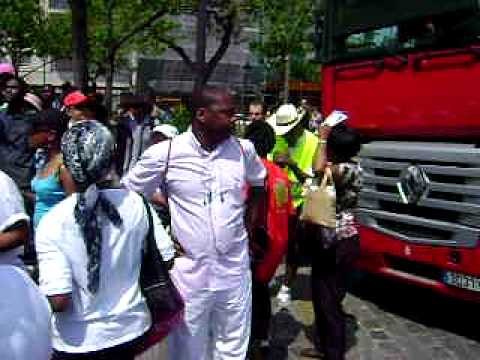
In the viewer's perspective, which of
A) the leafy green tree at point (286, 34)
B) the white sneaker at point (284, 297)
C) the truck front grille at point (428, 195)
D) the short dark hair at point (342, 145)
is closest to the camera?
the short dark hair at point (342, 145)

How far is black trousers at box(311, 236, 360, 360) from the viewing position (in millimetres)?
4957

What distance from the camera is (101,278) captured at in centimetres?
298

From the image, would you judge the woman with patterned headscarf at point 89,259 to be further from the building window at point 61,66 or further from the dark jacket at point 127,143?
the building window at point 61,66

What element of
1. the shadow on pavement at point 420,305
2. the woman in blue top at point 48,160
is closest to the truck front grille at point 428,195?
the shadow on pavement at point 420,305

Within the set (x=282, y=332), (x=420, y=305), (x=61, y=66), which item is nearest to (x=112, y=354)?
(x=282, y=332)

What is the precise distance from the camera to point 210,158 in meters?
3.92

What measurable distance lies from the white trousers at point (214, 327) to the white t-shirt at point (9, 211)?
42.2 inches

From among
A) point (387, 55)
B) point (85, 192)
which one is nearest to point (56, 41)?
point (387, 55)

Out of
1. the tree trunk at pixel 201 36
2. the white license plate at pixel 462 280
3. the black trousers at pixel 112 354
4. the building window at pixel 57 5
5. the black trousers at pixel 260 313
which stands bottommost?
the black trousers at pixel 260 313

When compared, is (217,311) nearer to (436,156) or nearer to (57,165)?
(57,165)

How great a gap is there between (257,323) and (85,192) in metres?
2.57

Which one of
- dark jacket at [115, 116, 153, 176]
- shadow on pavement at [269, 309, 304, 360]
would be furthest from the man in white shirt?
dark jacket at [115, 116, 153, 176]

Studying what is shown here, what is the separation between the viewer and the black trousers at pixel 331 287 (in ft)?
16.3

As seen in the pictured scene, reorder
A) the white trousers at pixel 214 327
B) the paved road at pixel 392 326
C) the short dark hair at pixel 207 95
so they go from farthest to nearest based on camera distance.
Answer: the paved road at pixel 392 326, the white trousers at pixel 214 327, the short dark hair at pixel 207 95
